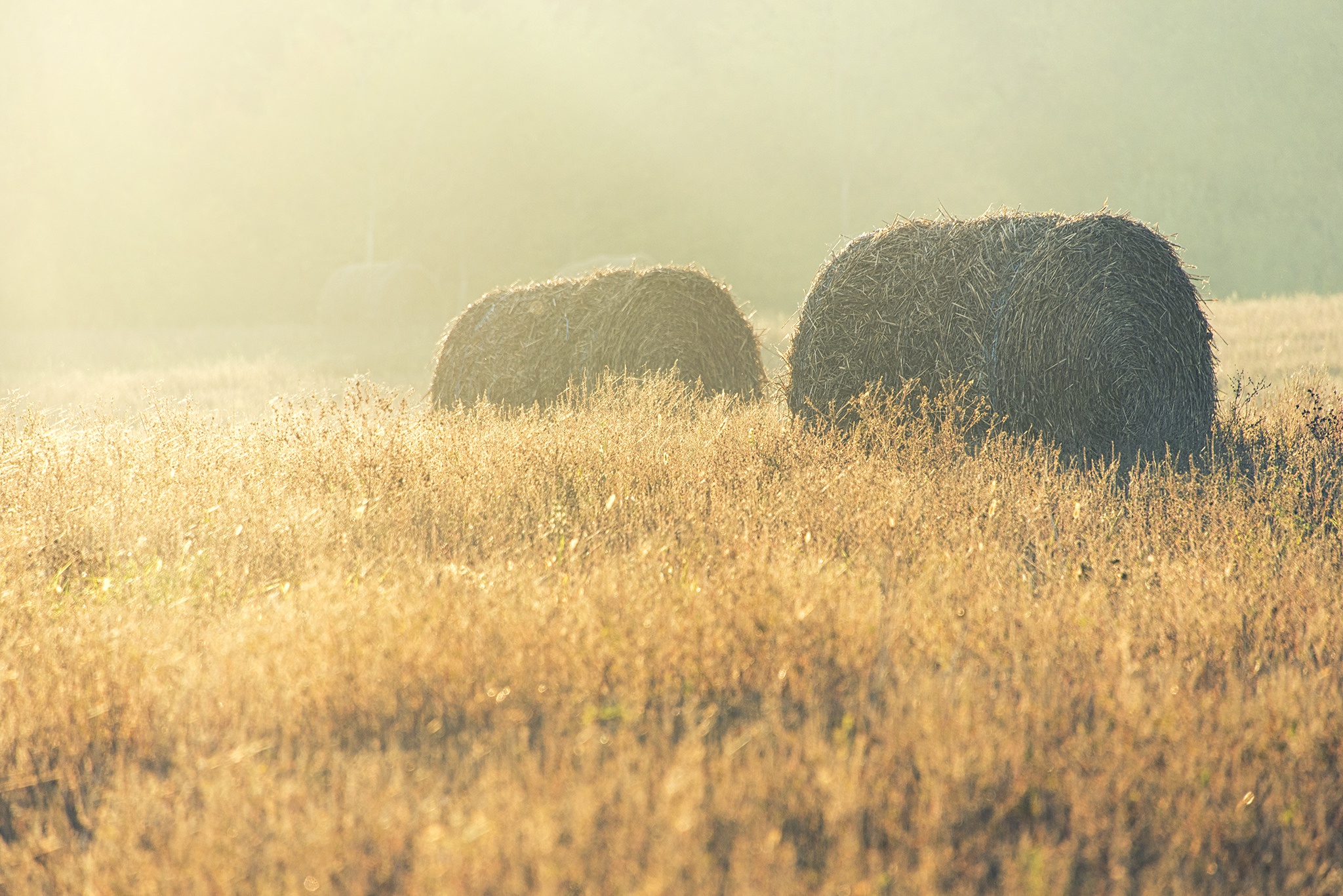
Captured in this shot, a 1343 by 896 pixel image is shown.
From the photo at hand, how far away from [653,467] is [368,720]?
10.3 ft

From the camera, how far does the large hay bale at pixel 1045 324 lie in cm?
702

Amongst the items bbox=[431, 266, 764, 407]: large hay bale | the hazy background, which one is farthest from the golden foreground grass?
the hazy background

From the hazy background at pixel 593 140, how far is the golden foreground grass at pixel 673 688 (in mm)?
23346

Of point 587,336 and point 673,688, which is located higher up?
point 587,336

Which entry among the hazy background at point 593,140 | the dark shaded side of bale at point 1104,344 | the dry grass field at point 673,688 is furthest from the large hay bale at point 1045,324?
the hazy background at point 593,140

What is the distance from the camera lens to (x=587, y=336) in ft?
31.6

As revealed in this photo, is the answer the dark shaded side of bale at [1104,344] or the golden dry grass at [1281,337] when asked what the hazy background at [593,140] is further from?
the dark shaded side of bale at [1104,344]

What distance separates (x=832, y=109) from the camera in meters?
45.6

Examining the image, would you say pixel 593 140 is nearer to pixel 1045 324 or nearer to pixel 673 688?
pixel 1045 324

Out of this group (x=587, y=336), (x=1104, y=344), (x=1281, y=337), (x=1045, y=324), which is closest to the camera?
(x=1045, y=324)

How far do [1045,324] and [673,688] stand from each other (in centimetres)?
502

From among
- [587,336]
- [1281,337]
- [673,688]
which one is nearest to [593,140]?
[1281,337]

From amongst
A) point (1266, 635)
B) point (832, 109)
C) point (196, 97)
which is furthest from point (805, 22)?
point (1266, 635)

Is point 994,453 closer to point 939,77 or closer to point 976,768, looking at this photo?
point 976,768
